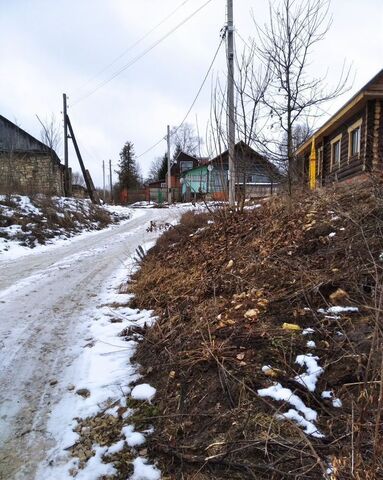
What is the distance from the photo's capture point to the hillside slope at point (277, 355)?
93.6 inches

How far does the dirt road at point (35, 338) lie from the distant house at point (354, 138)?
5.80 meters

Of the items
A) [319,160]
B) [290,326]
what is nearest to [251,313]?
[290,326]

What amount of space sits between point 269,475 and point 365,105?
42.6 feet

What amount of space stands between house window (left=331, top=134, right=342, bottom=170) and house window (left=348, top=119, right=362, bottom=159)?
143 cm

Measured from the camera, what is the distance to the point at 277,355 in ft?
10.9

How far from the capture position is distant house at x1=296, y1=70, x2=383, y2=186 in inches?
461

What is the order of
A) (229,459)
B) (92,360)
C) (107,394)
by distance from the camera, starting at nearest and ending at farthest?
(229,459)
(107,394)
(92,360)

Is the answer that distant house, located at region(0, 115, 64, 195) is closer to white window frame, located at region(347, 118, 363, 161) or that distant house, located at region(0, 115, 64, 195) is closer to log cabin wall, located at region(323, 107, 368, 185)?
log cabin wall, located at region(323, 107, 368, 185)

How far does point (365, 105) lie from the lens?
502 inches

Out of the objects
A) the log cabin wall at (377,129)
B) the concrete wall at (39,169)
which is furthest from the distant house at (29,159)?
the log cabin wall at (377,129)

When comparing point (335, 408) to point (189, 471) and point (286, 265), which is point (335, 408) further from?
point (286, 265)

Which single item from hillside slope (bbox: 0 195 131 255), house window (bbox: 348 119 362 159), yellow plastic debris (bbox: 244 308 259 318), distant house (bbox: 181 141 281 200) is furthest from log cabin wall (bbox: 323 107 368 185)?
hillside slope (bbox: 0 195 131 255)

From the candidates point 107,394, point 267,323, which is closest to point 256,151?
point 267,323

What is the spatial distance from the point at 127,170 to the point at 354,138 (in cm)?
4703
